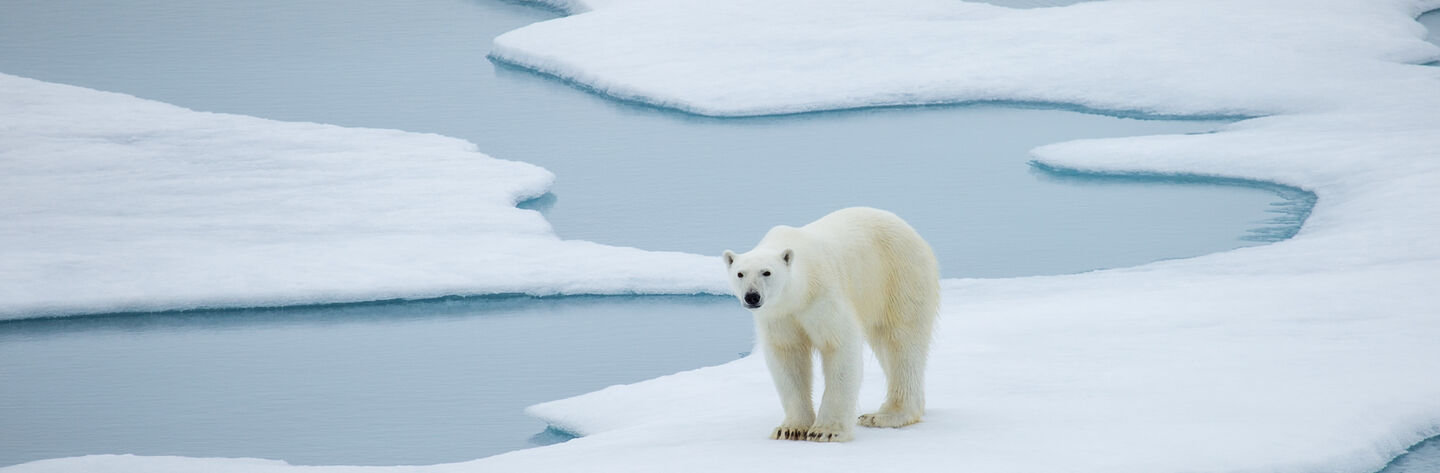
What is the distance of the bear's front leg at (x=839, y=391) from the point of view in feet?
14.9

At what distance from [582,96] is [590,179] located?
3477 millimetres

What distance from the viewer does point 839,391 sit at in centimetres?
458

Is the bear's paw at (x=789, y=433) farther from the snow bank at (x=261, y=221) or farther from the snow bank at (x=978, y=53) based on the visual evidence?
the snow bank at (x=978, y=53)

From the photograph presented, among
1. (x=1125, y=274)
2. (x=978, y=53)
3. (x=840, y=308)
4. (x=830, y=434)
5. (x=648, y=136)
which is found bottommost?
(x=830, y=434)

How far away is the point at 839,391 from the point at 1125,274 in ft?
13.4

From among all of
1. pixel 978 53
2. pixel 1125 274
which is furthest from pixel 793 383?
pixel 978 53

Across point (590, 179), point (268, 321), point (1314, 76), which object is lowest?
point (268, 321)

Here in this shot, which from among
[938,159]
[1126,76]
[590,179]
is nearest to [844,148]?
[938,159]

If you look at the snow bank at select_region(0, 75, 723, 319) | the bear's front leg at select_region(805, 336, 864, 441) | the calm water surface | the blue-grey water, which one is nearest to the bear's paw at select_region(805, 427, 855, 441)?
the bear's front leg at select_region(805, 336, 864, 441)

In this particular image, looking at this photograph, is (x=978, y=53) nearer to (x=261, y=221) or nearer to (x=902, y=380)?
(x=261, y=221)

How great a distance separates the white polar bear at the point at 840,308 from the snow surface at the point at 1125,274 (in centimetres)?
13

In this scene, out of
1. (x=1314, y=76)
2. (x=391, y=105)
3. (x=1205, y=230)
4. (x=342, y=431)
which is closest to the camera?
(x=342, y=431)

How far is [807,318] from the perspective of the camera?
4.51m

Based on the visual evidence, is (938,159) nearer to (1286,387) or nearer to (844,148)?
(844,148)
